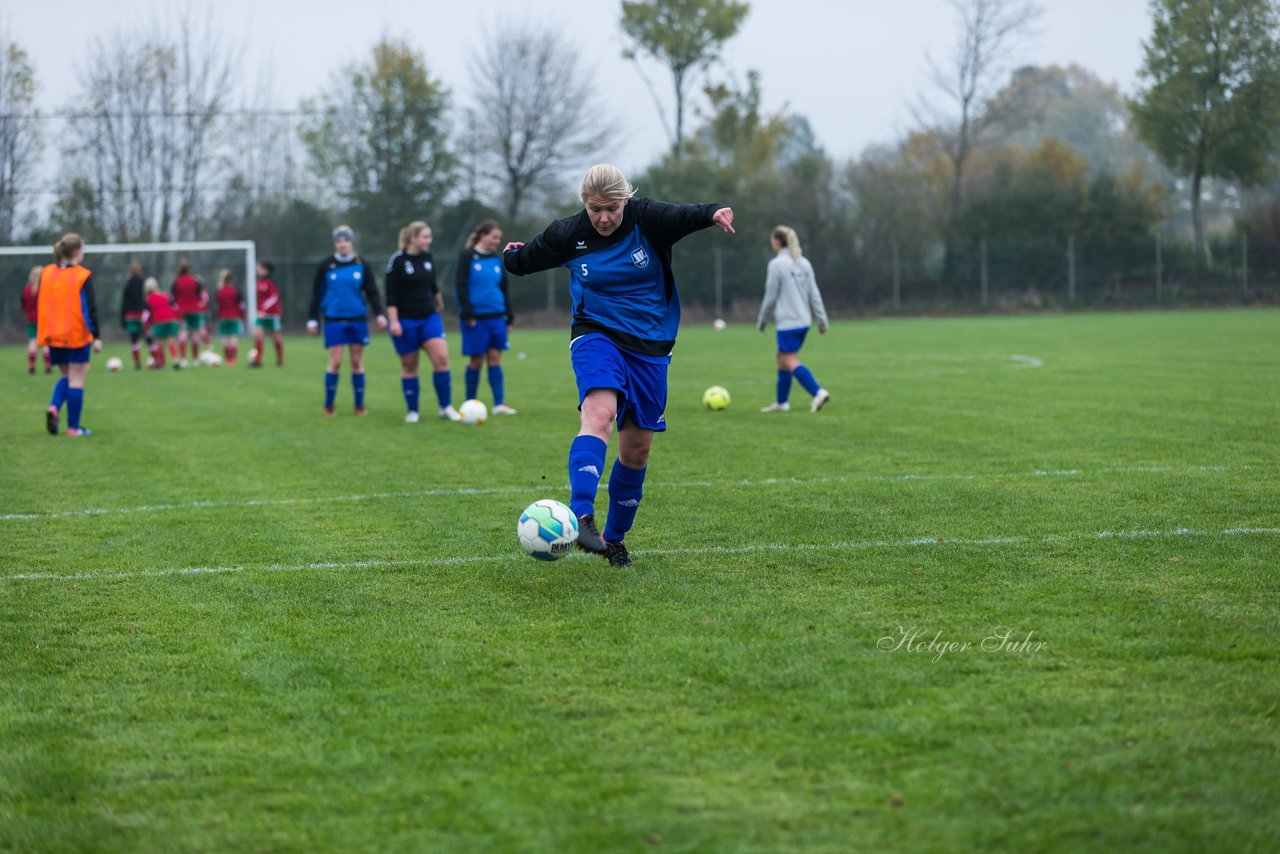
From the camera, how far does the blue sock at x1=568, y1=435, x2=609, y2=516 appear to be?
5773 mm

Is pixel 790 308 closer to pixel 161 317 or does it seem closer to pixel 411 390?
pixel 411 390

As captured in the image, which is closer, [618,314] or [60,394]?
[618,314]

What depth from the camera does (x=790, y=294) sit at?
525 inches

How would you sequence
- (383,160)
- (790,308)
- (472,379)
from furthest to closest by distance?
(383,160) → (472,379) → (790,308)

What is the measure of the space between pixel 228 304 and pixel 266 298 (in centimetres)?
136

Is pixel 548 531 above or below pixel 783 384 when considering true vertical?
below

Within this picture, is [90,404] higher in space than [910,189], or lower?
lower

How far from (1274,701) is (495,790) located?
7.40 ft

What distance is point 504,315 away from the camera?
13.8 metres

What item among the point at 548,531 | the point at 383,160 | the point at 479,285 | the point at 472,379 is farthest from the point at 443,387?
the point at 383,160

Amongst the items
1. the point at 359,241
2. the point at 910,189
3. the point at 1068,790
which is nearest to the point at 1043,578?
the point at 1068,790

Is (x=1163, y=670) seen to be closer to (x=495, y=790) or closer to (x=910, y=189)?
(x=495, y=790)

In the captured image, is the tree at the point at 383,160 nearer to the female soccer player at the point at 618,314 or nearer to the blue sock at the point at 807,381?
the blue sock at the point at 807,381

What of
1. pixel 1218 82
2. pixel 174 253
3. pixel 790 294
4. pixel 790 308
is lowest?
pixel 790 308
